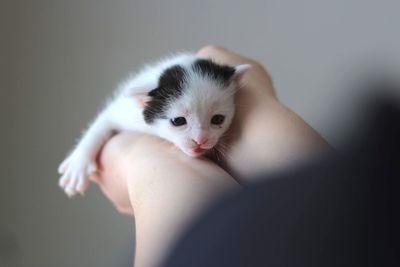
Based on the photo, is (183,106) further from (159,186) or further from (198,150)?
(159,186)

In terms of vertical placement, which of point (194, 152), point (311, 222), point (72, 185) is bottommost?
point (72, 185)

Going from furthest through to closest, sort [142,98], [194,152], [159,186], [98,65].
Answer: [98,65], [142,98], [194,152], [159,186]

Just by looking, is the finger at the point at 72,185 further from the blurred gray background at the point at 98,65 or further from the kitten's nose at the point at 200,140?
the blurred gray background at the point at 98,65

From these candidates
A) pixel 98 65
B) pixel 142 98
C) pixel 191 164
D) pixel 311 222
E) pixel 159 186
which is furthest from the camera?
pixel 98 65

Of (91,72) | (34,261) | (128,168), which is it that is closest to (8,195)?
(34,261)

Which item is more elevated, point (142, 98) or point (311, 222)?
point (311, 222)

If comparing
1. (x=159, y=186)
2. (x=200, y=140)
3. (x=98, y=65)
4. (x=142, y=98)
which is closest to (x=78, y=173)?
(x=142, y=98)

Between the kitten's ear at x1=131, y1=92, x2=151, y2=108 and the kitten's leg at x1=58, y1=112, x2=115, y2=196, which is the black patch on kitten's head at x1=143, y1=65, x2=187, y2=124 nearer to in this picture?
the kitten's ear at x1=131, y1=92, x2=151, y2=108

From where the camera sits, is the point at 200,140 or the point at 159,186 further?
the point at 200,140
